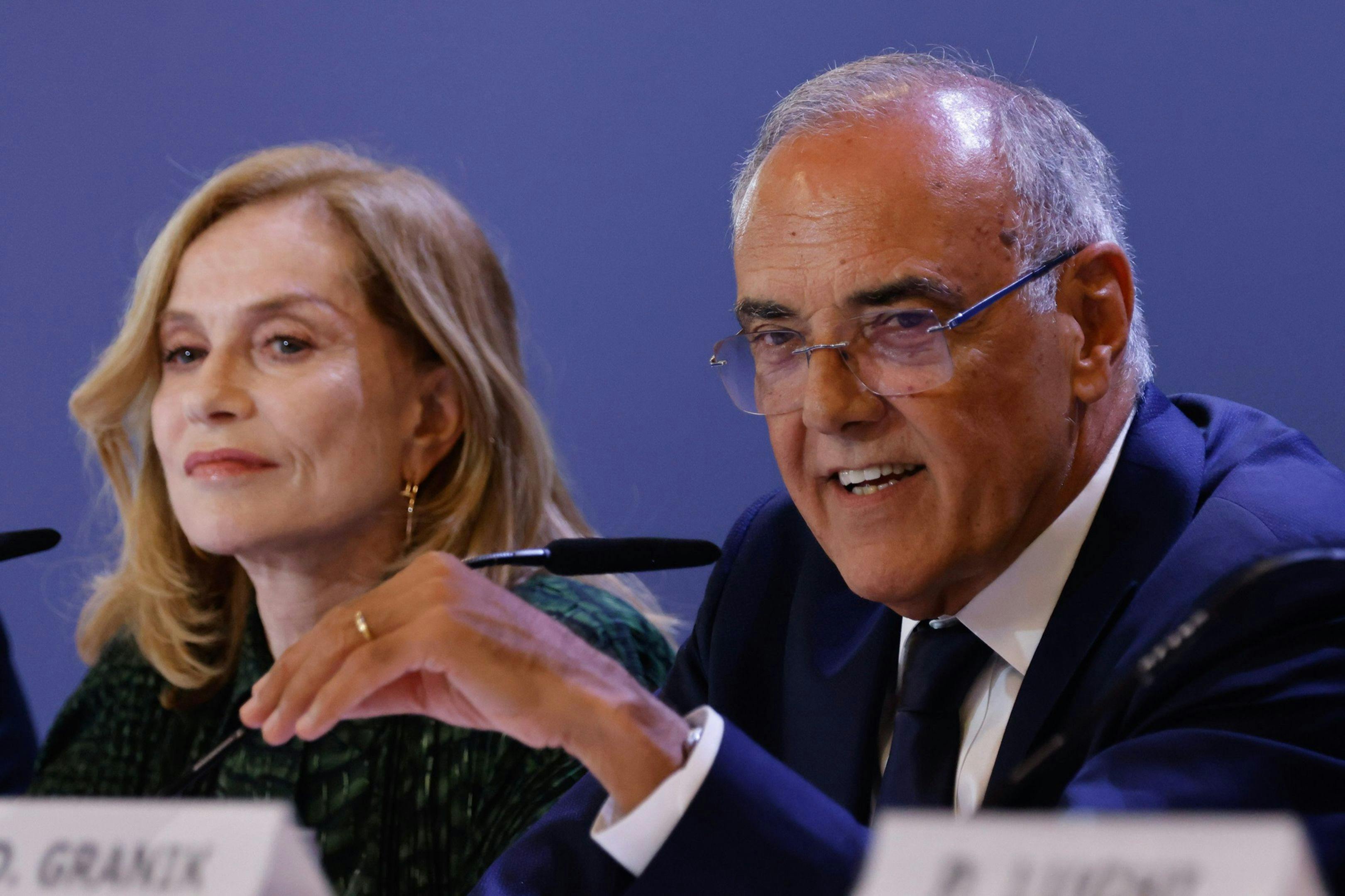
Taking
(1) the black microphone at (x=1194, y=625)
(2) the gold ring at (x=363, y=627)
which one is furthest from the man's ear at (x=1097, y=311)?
(2) the gold ring at (x=363, y=627)

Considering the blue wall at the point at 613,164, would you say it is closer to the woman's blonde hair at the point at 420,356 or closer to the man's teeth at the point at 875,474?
the woman's blonde hair at the point at 420,356

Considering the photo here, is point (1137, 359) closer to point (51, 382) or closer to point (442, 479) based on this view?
point (442, 479)

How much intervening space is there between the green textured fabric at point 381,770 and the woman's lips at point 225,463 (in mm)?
278

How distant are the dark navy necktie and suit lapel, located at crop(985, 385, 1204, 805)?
1.8 inches

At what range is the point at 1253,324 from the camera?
66.9 inches

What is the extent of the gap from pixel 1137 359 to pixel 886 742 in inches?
17.1

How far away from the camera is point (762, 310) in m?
1.28

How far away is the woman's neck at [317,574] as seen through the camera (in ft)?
5.91

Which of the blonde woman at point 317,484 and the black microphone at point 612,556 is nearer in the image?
the black microphone at point 612,556

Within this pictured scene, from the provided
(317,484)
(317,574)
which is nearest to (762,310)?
(317,484)

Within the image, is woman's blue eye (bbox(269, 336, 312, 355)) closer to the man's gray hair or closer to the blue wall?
the blue wall

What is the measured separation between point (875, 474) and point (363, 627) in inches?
18.6

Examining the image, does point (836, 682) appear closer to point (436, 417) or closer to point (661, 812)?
point (661, 812)

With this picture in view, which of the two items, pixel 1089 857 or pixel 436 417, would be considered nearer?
pixel 1089 857
